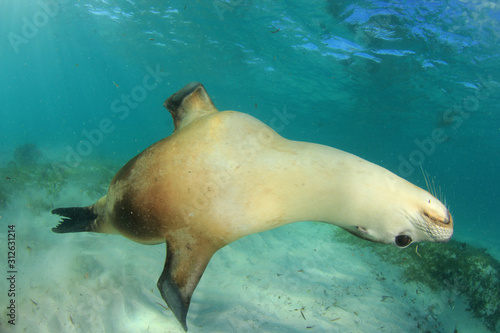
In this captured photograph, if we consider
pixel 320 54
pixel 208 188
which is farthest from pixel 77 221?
pixel 320 54

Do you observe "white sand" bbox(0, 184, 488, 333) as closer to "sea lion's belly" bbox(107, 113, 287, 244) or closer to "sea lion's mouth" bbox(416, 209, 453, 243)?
"sea lion's belly" bbox(107, 113, 287, 244)

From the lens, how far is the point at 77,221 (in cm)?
281

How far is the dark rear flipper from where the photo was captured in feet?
9.07

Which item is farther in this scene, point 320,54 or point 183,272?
point 320,54

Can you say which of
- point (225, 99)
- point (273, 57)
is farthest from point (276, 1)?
point (225, 99)

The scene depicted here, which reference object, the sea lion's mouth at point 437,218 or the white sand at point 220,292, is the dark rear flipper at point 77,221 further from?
the sea lion's mouth at point 437,218

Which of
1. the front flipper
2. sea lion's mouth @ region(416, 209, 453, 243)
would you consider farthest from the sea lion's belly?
sea lion's mouth @ region(416, 209, 453, 243)

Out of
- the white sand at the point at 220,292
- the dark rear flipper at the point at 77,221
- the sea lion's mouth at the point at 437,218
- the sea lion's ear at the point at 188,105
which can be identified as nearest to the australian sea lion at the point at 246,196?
the sea lion's mouth at the point at 437,218

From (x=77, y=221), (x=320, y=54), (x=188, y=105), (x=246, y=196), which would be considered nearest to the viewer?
(x=246, y=196)

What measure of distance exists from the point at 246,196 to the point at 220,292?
9.29ft

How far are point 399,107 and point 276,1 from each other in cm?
1696

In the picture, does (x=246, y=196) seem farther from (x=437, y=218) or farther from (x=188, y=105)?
(x=188, y=105)

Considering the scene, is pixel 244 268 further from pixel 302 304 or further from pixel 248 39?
pixel 248 39

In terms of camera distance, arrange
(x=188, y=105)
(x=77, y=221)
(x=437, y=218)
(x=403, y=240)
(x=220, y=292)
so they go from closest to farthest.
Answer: (x=437, y=218) < (x=403, y=240) < (x=188, y=105) < (x=77, y=221) < (x=220, y=292)
